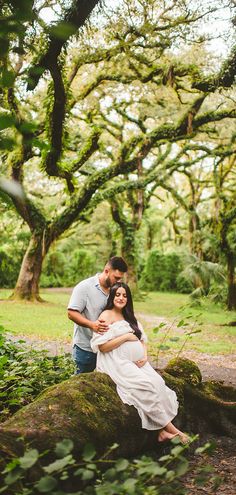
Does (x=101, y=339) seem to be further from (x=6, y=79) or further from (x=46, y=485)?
(x=6, y=79)

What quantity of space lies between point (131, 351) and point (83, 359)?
2.52 feet

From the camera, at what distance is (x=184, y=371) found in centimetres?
557

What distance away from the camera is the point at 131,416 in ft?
13.1

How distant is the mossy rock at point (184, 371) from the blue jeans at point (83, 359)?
100 centimetres

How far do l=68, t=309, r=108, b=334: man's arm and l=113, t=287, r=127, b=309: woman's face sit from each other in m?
0.26

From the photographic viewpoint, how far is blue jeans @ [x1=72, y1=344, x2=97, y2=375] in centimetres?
508

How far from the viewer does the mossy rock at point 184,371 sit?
548 centimetres

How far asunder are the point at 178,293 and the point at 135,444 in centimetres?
3336

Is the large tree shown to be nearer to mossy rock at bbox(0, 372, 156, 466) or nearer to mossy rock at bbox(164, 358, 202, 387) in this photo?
mossy rock at bbox(0, 372, 156, 466)

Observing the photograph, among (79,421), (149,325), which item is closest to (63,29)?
(79,421)

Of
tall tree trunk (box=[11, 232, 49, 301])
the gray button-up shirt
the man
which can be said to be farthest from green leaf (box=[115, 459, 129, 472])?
tall tree trunk (box=[11, 232, 49, 301])

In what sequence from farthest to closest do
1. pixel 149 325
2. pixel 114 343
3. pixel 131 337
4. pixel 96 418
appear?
pixel 149 325, pixel 131 337, pixel 114 343, pixel 96 418

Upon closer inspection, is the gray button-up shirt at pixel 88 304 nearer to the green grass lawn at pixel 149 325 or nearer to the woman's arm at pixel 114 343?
the woman's arm at pixel 114 343

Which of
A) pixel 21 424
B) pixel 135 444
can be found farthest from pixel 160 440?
pixel 21 424
